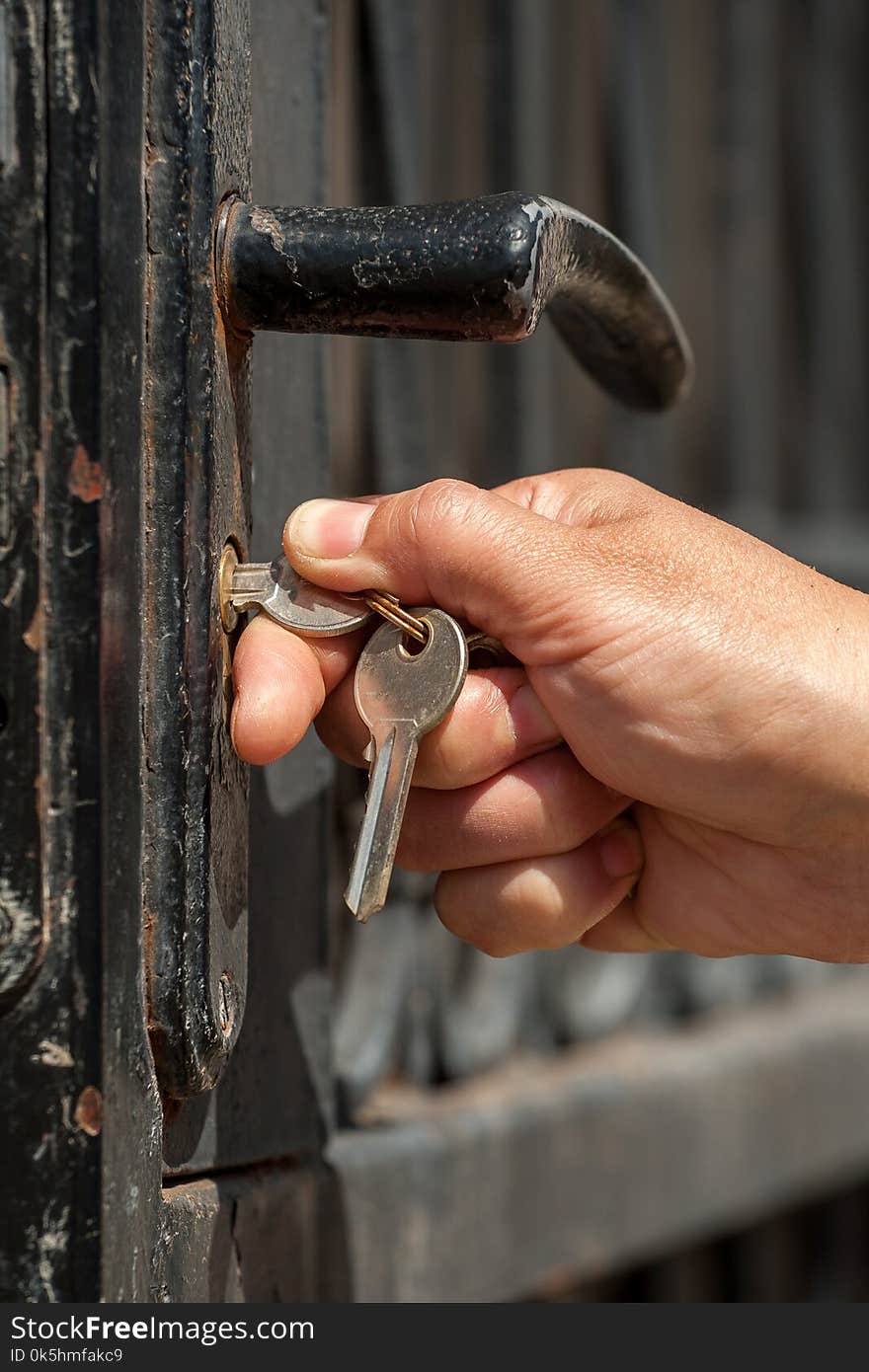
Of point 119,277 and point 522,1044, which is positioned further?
point 522,1044

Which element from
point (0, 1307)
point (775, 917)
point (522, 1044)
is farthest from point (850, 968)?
point (0, 1307)

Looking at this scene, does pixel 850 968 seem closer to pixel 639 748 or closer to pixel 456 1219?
pixel 456 1219

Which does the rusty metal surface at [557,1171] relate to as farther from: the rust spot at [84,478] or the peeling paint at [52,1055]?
the rust spot at [84,478]

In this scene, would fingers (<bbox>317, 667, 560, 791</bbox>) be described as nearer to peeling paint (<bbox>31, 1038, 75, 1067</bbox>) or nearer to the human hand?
the human hand

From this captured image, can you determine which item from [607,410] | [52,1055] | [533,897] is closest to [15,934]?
[52,1055]

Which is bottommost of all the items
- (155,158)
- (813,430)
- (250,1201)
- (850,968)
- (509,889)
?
(850,968)

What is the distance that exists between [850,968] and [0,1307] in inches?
52.2

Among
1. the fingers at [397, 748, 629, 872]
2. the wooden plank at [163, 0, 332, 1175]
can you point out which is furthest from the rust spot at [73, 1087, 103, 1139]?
the fingers at [397, 748, 629, 872]

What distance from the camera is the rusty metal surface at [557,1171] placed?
0.62m

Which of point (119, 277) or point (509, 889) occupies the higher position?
point (119, 277)

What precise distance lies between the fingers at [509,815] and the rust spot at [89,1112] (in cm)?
22

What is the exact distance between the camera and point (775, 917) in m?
0.63

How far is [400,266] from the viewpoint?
0.43 meters

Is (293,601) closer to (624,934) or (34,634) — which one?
(34,634)
